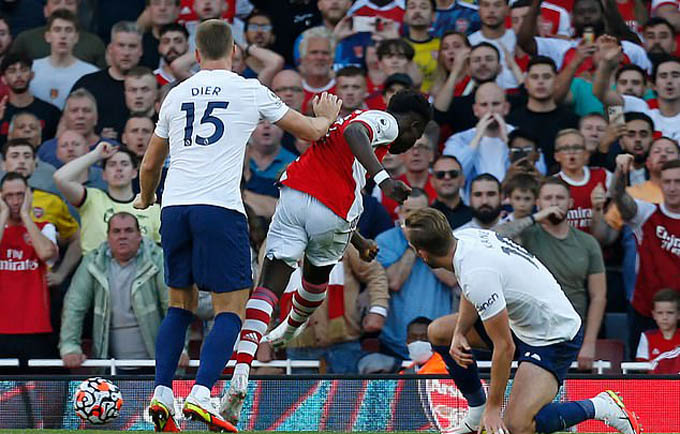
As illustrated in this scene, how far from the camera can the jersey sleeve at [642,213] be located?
11.2m

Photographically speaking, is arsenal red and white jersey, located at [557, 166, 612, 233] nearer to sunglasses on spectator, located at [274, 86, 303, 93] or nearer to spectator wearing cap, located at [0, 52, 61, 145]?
sunglasses on spectator, located at [274, 86, 303, 93]

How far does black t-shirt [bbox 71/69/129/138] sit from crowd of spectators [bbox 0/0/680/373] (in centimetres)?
2

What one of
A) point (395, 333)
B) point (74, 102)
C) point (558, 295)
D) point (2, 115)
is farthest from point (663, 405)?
point (2, 115)

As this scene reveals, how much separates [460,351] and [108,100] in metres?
6.29

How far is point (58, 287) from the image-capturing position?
11172 millimetres

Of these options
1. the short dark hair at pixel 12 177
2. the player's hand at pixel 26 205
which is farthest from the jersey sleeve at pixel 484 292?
the short dark hair at pixel 12 177

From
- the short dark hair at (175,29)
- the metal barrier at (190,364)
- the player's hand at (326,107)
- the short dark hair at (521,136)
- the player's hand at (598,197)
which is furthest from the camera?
the short dark hair at (175,29)

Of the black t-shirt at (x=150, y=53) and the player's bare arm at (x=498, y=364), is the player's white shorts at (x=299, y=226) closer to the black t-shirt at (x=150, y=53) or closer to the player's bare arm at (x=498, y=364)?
the player's bare arm at (x=498, y=364)

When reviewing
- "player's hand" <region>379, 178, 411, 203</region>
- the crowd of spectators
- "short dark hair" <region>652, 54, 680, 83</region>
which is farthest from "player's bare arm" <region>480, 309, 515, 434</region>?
"short dark hair" <region>652, 54, 680, 83</region>

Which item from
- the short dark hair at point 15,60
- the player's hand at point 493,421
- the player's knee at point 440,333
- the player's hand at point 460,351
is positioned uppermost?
the short dark hair at point 15,60

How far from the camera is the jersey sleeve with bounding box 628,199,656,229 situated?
11219 millimetres

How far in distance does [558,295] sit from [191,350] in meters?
4.29

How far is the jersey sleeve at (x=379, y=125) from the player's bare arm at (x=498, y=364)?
163cm

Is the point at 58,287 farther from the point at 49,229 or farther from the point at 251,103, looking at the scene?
the point at 251,103
